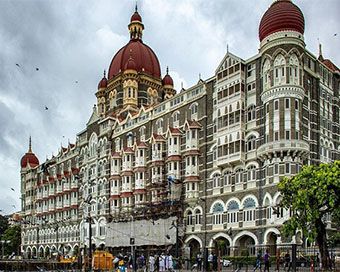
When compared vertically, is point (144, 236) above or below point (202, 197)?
below

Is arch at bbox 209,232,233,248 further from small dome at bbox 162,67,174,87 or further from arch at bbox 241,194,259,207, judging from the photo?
small dome at bbox 162,67,174,87

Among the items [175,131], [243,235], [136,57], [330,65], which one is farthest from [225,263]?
[136,57]

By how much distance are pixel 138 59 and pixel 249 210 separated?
40031 millimetres

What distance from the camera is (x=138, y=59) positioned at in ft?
259

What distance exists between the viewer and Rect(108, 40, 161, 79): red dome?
79031mm

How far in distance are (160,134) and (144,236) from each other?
511 inches

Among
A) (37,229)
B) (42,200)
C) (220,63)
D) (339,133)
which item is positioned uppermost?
(220,63)

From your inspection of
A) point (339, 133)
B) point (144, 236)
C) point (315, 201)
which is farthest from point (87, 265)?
point (339, 133)

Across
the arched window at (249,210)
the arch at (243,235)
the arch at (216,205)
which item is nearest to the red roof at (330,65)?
the arched window at (249,210)

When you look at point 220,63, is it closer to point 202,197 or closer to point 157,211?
→ point 202,197

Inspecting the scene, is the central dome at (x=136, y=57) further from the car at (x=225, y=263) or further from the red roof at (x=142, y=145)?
the car at (x=225, y=263)

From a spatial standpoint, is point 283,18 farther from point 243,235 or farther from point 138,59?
point 138,59

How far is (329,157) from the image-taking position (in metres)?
49.9

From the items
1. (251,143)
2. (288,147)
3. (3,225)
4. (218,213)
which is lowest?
(3,225)
